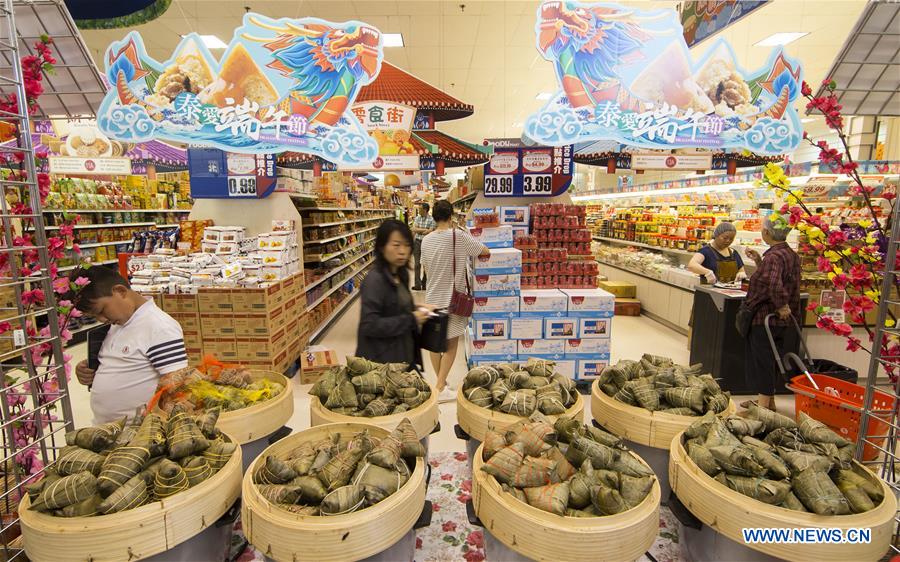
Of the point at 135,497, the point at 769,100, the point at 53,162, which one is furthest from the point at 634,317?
the point at 53,162

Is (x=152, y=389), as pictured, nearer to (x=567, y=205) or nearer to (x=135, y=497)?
(x=135, y=497)

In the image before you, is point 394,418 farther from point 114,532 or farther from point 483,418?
point 114,532

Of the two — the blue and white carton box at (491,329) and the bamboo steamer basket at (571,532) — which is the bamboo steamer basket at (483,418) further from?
the blue and white carton box at (491,329)

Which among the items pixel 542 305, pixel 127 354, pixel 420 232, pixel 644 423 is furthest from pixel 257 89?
pixel 420 232

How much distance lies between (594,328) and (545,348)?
1.78 feet

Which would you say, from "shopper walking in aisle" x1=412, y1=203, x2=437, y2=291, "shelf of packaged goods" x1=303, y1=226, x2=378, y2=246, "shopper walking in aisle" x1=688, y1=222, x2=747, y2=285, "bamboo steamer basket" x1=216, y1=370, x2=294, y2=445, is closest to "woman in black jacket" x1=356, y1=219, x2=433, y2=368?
"bamboo steamer basket" x1=216, y1=370, x2=294, y2=445

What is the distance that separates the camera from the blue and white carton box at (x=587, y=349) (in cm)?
468

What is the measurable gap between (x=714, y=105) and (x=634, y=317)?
5.93m

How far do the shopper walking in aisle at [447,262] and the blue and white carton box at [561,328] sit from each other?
34.9 inches

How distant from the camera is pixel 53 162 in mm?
6418

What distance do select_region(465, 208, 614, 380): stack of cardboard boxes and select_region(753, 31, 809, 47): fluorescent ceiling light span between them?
620 cm

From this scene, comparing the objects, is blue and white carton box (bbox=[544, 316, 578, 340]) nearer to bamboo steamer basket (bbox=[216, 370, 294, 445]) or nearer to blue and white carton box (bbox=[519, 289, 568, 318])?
blue and white carton box (bbox=[519, 289, 568, 318])

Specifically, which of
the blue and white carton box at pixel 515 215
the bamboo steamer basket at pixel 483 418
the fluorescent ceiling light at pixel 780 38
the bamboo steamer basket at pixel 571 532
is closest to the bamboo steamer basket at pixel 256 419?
the bamboo steamer basket at pixel 483 418

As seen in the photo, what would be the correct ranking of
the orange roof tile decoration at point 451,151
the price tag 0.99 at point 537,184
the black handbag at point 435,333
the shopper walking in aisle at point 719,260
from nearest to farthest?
the black handbag at point 435,333, the shopper walking in aisle at point 719,260, the price tag 0.99 at point 537,184, the orange roof tile decoration at point 451,151
